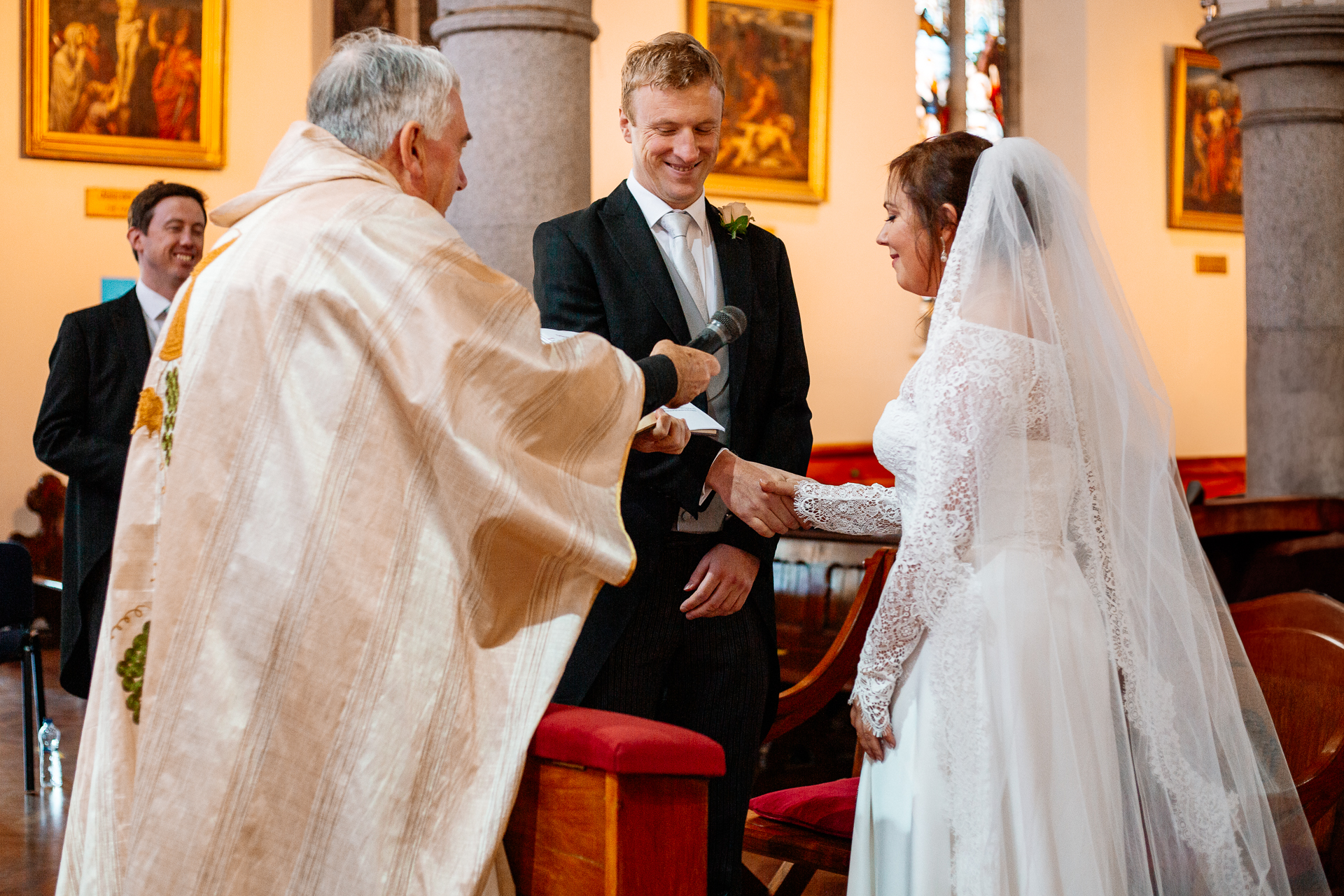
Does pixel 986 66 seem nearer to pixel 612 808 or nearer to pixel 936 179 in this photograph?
pixel 936 179

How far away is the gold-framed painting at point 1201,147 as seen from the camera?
462 inches

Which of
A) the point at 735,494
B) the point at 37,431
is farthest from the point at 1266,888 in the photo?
the point at 37,431

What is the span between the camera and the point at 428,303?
6.59ft

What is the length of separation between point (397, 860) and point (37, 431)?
2.69 m

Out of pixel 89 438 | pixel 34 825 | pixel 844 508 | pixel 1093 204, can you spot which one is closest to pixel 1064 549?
pixel 844 508

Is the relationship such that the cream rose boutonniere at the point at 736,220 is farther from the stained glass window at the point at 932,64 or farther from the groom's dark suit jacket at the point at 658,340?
the stained glass window at the point at 932,64

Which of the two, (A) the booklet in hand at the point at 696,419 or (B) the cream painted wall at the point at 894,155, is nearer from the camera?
(A) the booklet in hand at the point at 696,419

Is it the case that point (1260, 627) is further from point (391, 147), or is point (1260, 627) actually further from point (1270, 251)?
point (1270, 251)

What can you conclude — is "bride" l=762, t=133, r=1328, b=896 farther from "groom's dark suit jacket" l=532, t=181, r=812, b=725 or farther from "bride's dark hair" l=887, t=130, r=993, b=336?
"groom's dark suit jacket" l=532, t=181, r=812, b=725

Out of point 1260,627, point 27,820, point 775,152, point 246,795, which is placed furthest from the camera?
point 775,152

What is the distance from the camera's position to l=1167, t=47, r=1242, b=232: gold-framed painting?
1173cm

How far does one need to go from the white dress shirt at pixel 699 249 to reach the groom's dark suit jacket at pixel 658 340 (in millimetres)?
19

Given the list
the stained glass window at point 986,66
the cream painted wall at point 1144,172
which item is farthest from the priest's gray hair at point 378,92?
the stained glass window at point 986,66

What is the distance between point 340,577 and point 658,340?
0.95m
